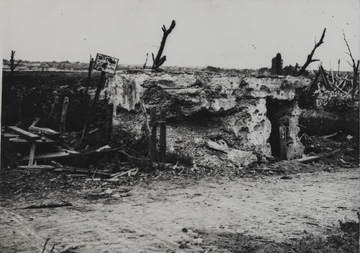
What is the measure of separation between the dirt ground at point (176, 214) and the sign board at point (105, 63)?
2.11 meters

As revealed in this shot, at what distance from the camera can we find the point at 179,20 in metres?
6.41

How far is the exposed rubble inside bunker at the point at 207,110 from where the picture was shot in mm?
7598

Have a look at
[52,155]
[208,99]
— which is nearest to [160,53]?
[208,99]

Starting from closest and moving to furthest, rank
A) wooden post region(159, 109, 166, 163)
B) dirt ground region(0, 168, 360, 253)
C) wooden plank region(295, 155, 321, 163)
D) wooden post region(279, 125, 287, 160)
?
dirt ground region(0, 168, 360, 253), wooden post region(159, 109, 166, 163), wooden plank region(295, 155, 321, 163), wooden post region(279, 125, 287, 160)

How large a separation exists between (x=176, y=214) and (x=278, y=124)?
5.26 metres

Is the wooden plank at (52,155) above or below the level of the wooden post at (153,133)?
below

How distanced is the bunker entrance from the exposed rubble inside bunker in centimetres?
4

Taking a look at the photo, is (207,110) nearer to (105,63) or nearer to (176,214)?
(105,63)

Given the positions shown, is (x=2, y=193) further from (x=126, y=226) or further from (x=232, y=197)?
(x=232, y=197)

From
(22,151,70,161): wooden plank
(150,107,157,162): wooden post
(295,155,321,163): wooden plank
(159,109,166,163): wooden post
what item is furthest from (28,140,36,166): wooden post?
(295,155,321,163): wooden plank

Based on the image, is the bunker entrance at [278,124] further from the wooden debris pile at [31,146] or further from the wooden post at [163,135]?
the wooden debris pile at [31,146]

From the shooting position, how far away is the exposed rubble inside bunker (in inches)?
299

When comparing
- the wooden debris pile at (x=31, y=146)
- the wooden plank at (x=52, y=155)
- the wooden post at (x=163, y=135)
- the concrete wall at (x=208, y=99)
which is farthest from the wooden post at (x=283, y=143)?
the wooden plank at (x=52, y=155)

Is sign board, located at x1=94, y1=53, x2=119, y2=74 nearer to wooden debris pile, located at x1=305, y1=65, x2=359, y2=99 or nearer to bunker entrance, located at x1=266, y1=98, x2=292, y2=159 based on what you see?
bunker entrance, located at x1=266, y1=98, x2=292, y2=159
